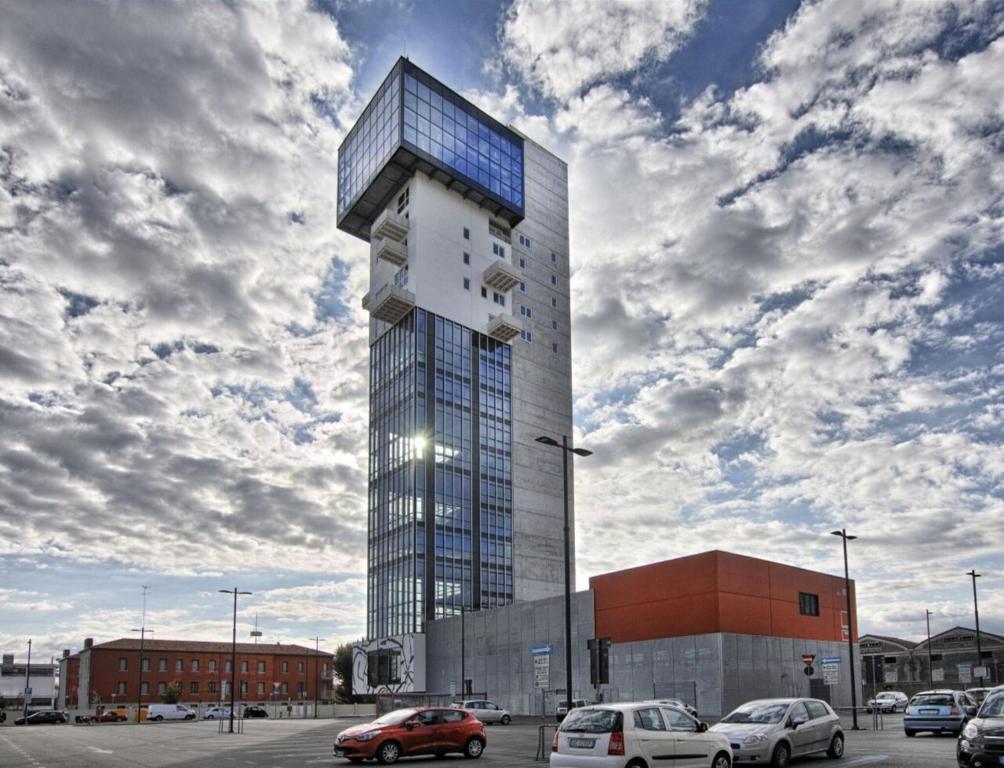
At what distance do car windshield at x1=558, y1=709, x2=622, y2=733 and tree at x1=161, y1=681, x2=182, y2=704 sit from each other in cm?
10771

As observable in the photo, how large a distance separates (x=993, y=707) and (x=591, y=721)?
7535 mm

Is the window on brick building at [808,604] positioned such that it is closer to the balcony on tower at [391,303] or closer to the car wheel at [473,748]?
the car wheel at [473,748]

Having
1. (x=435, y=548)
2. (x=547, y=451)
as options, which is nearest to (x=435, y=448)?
(x=435, y=548)

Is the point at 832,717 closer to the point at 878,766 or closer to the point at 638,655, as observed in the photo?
the point at 878,766

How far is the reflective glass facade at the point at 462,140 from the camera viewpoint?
89.6m

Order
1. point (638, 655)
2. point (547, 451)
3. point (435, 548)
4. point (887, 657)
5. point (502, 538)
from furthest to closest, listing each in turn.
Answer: point (887, 657), point (547, 451), point (502, 538), point (435, 548), point (638, 655)

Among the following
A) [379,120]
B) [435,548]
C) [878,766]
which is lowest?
[878,766]

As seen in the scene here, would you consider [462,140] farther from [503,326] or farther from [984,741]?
[984,741]

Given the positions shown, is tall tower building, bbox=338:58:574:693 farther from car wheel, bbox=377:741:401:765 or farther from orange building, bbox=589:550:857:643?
car wheel, bbox=377:741:401:765

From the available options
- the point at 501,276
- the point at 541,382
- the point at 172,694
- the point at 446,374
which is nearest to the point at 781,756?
the point at 446,374

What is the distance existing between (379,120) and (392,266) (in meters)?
15.3

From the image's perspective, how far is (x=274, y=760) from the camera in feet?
77.7

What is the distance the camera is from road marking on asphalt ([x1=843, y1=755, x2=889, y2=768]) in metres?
19.5

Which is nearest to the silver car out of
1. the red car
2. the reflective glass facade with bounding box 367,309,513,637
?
the red car
